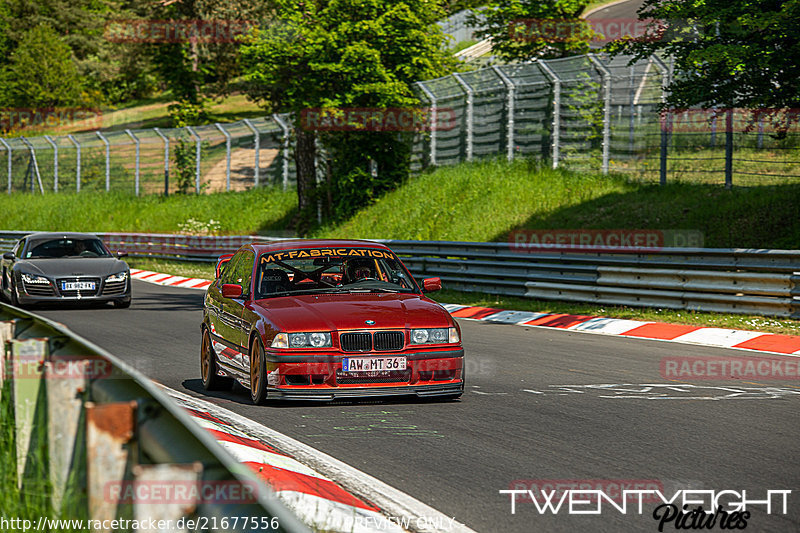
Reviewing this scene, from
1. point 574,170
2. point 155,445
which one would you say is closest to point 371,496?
point 155,445

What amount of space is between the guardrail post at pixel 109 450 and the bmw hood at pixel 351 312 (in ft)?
16.8

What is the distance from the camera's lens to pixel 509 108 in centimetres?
2706

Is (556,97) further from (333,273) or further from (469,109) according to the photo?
(333,273)

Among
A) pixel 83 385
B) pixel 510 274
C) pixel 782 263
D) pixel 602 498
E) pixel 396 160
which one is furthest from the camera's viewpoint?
pixel 396 160

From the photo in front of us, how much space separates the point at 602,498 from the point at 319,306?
3951 mm

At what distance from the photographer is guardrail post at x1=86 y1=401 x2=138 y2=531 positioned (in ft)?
10.2


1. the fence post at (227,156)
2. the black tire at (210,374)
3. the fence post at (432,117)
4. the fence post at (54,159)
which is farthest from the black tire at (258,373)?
the fence post at (54,159)

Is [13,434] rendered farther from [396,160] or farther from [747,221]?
[396,160]

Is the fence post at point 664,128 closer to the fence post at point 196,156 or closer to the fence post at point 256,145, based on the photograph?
the fence post at point 256,145

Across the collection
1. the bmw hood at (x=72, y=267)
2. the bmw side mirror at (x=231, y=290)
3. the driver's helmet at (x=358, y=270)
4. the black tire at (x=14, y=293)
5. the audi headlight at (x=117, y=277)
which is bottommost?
the black tire at (x=14, y=293)

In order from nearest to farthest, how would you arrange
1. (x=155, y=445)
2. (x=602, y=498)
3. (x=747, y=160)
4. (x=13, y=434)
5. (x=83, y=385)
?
1. (x=155, y=445)
2. (x=83, y=385)
3. (x=13, y=434)
4. (x=602, y=498)
5. (x=747, y=160)

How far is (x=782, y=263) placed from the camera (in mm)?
13797

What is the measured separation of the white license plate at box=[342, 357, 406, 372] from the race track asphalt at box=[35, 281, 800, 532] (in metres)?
0.34

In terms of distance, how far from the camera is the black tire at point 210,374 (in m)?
9.81
